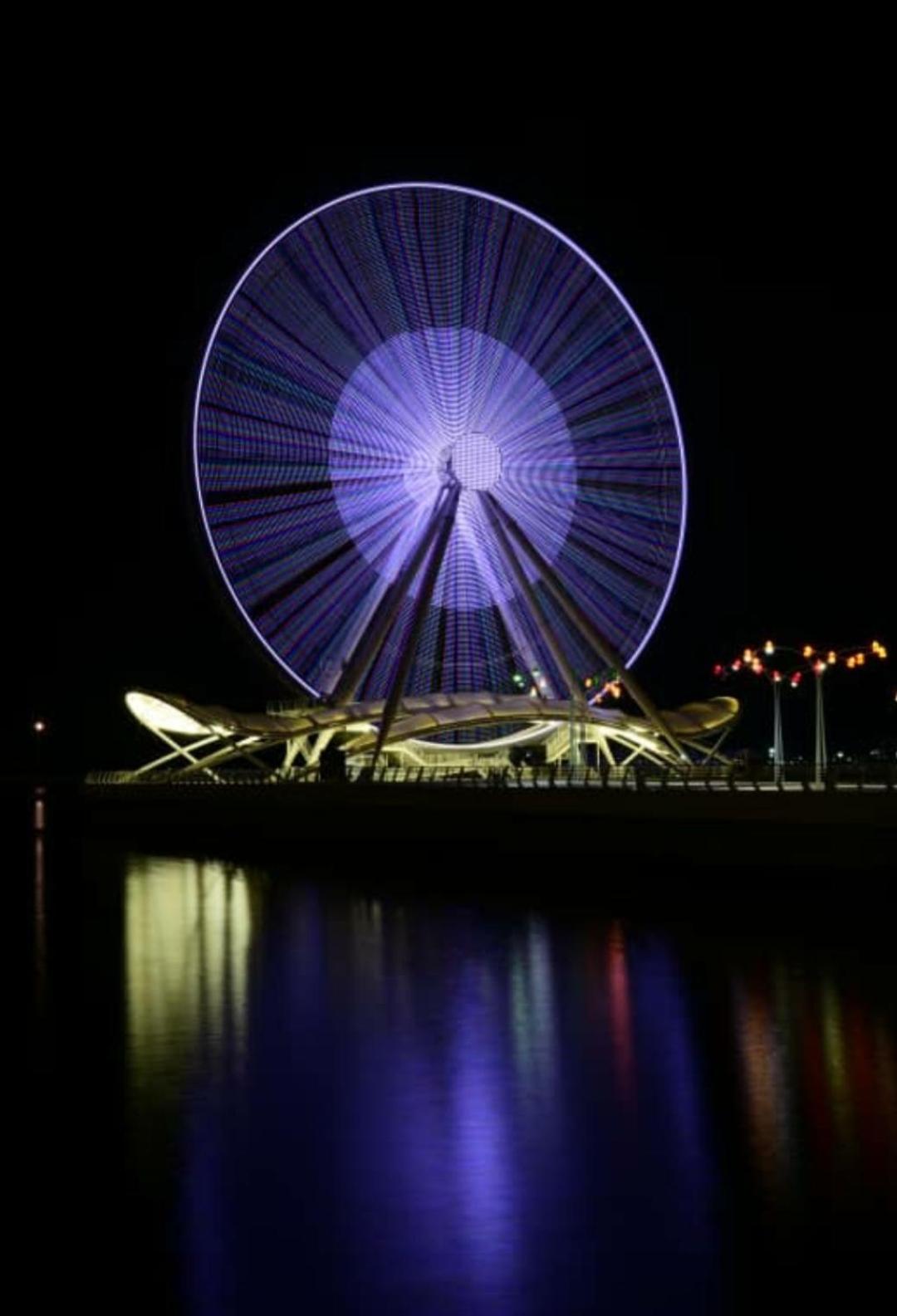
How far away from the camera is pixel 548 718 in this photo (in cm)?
4472

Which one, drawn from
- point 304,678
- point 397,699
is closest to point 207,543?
point 304,678

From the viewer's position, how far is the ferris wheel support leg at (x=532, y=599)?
3684 centimetres

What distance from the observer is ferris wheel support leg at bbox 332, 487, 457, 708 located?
1468 inches

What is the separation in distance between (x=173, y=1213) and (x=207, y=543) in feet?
84.6

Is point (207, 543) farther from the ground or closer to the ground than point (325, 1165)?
farther from the ground

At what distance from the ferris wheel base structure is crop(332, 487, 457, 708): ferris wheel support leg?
1.95 m

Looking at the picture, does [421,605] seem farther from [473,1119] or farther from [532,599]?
[473,1119]

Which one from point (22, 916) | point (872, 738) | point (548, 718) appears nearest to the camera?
point (22, 916)

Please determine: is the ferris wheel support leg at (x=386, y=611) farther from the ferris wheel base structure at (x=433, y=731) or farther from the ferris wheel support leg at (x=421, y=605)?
the ferris wheel base structure at (x=433, y=731)

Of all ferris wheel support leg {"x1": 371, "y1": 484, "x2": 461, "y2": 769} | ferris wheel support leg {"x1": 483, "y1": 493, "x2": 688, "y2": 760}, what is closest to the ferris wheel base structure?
ferris wheel support leg {"x1": 371, "y1": 484, "x2": 461, "y2": 769}

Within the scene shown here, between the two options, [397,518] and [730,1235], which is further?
[397,518]

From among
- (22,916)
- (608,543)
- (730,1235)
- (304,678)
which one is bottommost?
(730,1235)

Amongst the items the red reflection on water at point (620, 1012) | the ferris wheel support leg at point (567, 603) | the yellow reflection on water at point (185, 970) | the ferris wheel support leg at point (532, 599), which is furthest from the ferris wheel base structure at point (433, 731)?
the red reflection on water at point (620, 1012)

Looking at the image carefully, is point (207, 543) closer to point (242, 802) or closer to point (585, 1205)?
point (242, 802)
